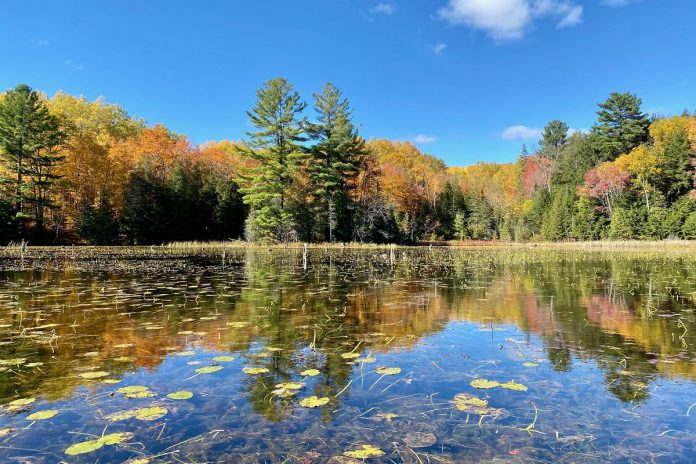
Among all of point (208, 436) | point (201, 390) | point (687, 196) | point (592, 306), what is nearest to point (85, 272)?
point (201, 390)

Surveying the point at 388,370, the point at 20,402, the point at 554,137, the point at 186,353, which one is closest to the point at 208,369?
the point at 186,353

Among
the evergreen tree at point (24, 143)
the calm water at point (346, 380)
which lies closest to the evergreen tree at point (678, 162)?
the calm water at point (346, 380)

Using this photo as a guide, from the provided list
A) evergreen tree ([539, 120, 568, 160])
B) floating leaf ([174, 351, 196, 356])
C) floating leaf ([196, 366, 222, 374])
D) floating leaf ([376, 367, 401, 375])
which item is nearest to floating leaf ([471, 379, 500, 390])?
floating leaf ([376, 367, 401, 375])

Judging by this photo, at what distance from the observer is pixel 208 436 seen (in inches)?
116

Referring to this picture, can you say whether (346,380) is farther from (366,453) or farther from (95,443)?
(95,443)

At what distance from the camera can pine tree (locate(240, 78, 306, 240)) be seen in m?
36.6

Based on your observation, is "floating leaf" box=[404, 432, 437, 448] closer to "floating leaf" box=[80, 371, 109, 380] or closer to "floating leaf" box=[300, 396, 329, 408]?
"floating leaf" box=[300, 396, 329, 408]

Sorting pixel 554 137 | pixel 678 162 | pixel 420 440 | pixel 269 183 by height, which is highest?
pixel 554 137

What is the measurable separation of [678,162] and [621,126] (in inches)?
430

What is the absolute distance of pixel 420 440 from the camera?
2912 mm

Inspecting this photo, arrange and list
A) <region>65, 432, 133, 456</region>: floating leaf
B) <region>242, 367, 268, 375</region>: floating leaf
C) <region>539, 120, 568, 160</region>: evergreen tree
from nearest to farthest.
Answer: <region>65, 432, 133, 456</region>: floating leaf
<region>242, 367, 268, 375</region>: floating leaf
<region>539, 120, 568, 160</region>: evergreen tree

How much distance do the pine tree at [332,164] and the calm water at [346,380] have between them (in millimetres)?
30963

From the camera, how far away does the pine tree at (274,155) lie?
3662cm

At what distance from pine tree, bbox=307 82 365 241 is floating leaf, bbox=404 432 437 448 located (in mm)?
35722
